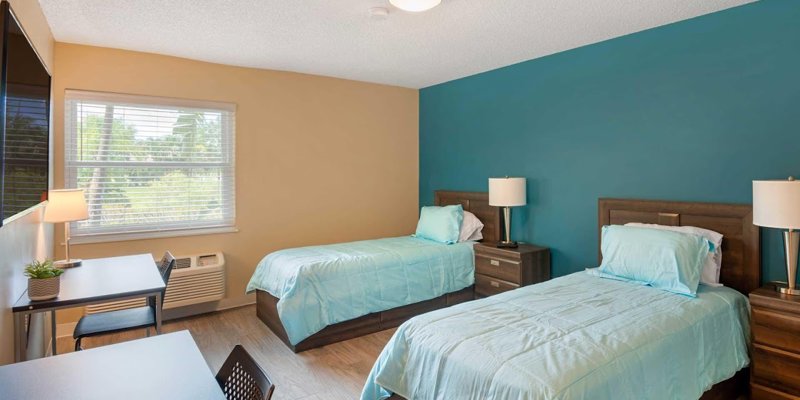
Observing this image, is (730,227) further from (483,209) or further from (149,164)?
(149,164)

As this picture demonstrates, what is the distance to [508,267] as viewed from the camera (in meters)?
3.74

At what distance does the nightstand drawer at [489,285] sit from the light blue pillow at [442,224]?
47cm

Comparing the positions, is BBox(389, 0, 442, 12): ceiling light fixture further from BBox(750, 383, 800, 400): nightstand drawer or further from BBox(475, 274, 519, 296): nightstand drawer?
BBox(750, 383, 800, 400): nightstand drawer

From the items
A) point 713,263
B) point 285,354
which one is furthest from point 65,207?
point 713,263

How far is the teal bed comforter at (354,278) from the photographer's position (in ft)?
10.6

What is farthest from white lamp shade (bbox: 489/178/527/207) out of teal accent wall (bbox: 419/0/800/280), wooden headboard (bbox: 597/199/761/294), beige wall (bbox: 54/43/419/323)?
beige wall (bbox: 54/43/419/323)

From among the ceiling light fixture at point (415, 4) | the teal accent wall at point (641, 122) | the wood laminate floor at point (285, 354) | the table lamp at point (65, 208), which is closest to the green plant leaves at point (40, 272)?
the table lamp at point (65, 208)

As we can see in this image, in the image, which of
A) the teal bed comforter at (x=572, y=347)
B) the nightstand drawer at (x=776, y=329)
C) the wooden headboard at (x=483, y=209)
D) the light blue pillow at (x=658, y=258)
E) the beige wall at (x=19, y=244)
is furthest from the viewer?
the wooden headboard at (x=483, y=209)

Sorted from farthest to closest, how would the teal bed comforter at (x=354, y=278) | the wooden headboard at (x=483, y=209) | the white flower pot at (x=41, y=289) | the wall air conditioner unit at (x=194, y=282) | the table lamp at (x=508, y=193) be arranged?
1. the wooden headboard at (x=483, y=209)
2. the table lamp at (x=508, y=193)
3. the wall air conditioner unit at (x=194, y=282)
4. the teal bed comforter at (x=354, y=278)
5. the white flower pot at (x=41, y=289)

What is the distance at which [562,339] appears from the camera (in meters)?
1.96

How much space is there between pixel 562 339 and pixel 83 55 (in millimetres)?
→ 4186

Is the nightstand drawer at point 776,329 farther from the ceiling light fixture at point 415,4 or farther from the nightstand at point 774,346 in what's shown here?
the ceiling light fixture at point 415,4

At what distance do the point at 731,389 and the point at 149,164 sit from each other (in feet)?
15.4

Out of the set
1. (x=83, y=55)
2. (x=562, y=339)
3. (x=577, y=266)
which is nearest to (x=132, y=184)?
(x=83, y=55)
